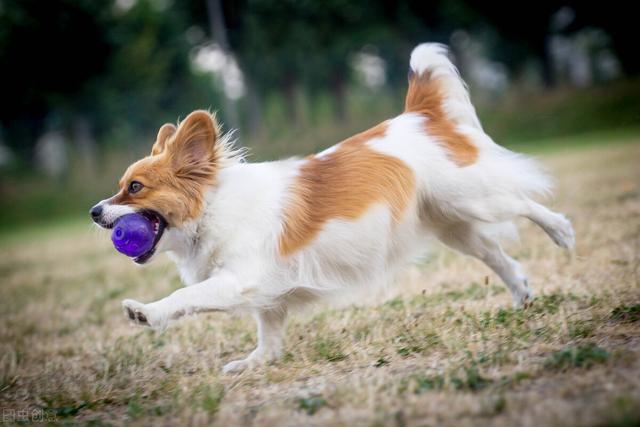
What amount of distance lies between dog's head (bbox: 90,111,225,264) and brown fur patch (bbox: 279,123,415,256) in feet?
1.72

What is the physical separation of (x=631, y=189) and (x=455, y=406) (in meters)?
6.93

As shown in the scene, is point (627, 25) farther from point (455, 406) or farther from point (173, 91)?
point (455, 406)

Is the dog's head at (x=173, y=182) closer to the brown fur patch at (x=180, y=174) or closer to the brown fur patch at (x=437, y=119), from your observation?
the brown fur patch at (x=180, y=174)

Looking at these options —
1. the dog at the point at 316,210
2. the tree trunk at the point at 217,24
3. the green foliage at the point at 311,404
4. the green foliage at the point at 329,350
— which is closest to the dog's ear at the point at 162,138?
the dog at the point at 316,210

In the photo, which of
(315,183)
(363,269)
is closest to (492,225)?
(363,269)

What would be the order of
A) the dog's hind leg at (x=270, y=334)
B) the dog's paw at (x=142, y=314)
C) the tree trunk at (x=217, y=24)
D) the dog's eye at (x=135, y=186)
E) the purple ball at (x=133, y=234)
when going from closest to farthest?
the dog's paw at (x=142, y=314)
the purple ball at (x=133, y=234)
the dog's eye at (x=135, y=186)
the dog's hind leg at (x=270, y=334)
the tree trunk at (x=217, y=24)

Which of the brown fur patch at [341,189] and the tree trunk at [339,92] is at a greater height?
the tree trunk at [339,92]

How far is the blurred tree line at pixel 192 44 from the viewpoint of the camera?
27375mm

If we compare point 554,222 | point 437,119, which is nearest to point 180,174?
point 437,119

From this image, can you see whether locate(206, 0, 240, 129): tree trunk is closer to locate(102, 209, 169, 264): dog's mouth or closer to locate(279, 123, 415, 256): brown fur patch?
locate(279, 123, 415, 256): brown fur patch

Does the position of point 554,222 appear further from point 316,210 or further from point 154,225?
point 154,225

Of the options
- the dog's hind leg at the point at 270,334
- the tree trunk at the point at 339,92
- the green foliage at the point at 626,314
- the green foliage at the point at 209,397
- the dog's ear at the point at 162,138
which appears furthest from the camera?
the tree trunk at the point at 339,92

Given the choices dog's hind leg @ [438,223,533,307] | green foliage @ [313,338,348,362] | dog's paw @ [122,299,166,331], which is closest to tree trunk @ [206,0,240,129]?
dog's hind leg @ [438,223,533,307]

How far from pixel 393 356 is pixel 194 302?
43.6 inches
